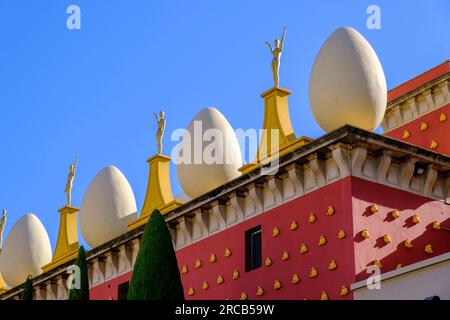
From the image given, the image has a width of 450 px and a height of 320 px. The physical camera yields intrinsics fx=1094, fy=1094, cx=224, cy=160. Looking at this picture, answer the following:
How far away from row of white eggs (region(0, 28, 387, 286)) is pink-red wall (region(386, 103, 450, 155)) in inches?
122

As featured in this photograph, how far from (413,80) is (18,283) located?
497 inches

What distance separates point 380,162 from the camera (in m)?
22.5

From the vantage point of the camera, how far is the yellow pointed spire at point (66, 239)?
1179 inches

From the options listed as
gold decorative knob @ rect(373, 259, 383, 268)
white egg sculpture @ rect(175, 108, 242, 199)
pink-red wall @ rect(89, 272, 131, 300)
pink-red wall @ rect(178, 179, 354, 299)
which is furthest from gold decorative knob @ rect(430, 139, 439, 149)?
pink-red wall @ rect(89, 272, 131, 300)

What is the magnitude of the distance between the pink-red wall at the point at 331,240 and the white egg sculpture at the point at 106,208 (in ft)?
15.3

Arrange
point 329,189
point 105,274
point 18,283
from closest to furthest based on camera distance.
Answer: point 329,189, point 105,274, point 18,283

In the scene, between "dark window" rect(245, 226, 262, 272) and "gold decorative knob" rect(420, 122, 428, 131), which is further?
"gold decorative knob" rect(420, 122, 428, 131)

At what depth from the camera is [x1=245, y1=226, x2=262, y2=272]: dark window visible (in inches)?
926

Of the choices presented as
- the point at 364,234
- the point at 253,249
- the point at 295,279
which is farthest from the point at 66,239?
the point at 364,234

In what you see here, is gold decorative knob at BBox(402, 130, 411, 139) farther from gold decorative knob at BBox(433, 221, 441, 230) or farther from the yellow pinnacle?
the yellow pinnacle

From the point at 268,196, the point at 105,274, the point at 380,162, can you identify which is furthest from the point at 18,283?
the point at 380,162

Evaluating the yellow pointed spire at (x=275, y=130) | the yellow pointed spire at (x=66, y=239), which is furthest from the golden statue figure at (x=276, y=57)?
the yellow pointed spire at (x=66, y=239)

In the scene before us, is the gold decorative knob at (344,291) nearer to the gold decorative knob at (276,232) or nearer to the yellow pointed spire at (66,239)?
the gold decorative knob at (276,232)
